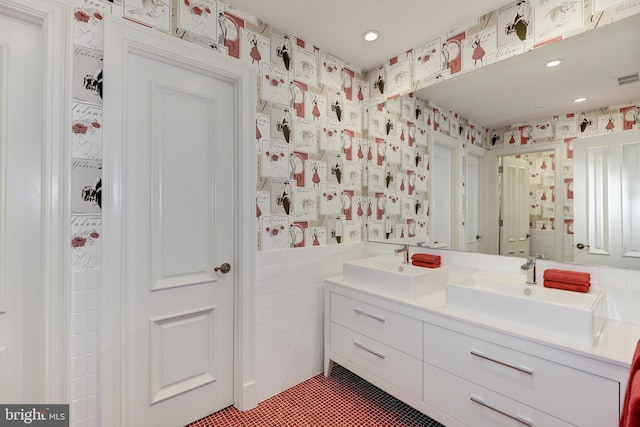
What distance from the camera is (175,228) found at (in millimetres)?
1701

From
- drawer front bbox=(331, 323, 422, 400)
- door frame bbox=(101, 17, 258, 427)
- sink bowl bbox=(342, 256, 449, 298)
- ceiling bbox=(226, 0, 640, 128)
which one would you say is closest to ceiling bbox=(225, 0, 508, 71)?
ceiling bbox=(226, 0, 640, 128)

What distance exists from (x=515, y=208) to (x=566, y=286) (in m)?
0.52

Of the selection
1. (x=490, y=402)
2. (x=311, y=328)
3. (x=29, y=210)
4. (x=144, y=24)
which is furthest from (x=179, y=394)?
(x=144, y=24)

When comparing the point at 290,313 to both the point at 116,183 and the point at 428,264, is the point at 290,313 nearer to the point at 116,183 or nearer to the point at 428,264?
the point at 428,264

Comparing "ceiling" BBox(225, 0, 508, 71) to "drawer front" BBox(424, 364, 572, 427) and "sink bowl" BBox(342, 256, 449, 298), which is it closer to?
"sink bowl" BBox(342, 256, 449, 298)

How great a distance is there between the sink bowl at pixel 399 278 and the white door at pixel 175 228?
2.74 feet

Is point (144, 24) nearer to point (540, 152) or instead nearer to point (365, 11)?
point (365, 11)

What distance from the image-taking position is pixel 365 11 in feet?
6.03

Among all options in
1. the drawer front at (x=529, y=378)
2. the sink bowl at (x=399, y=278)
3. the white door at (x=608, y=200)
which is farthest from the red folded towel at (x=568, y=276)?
the sink bowl at (x=399, y=278)

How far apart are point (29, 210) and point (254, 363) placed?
4.73 ft

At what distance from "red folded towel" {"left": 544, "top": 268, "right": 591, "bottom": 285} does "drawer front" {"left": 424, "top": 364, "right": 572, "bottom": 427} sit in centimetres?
61

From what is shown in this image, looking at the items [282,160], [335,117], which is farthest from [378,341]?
[335,117]

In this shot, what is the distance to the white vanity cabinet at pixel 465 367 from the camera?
115 cm

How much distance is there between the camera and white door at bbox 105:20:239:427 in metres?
1.55
